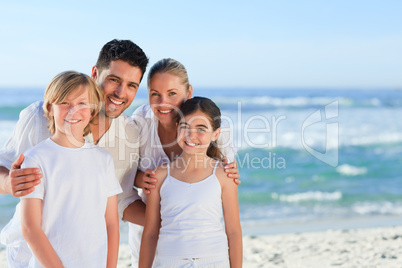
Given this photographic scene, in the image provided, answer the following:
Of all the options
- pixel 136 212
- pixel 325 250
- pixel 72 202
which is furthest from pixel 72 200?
pixel 325 250

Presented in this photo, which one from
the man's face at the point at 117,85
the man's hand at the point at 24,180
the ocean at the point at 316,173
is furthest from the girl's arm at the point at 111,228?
the ocean at the point at 316,173

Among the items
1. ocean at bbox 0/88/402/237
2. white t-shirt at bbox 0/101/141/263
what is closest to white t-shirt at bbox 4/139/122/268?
white t-shirt at bbox 0/101/141/263

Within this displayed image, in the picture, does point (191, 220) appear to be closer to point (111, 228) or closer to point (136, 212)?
point (111, 228)

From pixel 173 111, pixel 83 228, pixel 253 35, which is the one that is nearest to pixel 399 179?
pixel 173 111

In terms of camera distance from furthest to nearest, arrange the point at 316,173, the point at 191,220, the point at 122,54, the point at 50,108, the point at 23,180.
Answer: the point at 316,173, the point at 122,54, the point at 191,220, the point at 50,108, the point at 23,180

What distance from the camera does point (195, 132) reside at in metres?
2.74

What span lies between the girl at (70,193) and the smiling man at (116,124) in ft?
1.10

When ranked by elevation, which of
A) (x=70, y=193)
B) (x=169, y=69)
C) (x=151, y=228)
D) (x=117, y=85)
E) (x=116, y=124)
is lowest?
(x=151, y=228)

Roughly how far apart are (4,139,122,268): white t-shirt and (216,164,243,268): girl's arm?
77 centimetres

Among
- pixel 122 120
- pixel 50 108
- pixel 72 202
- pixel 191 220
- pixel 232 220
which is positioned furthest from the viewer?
pixel 122 120

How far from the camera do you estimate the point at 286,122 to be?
65.2 ft

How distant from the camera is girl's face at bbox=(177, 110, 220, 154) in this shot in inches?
108

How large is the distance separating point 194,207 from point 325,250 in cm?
326

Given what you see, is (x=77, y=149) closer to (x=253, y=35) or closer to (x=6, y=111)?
(x=6, y=111)
